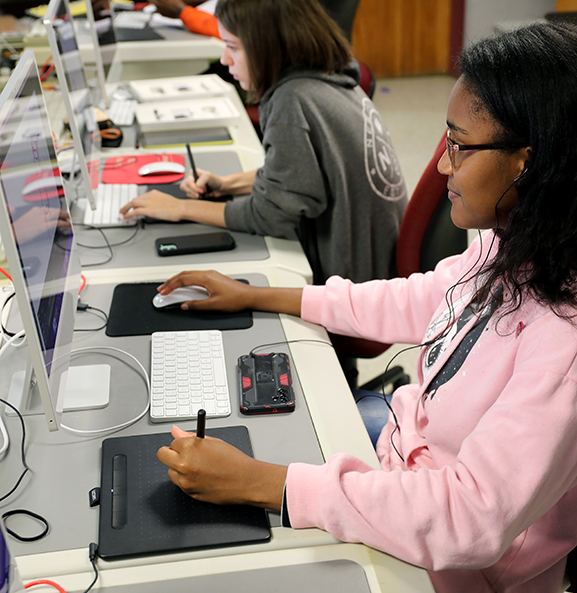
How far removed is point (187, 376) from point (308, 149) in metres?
0.65

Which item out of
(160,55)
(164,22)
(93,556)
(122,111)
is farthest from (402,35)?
(93,556)

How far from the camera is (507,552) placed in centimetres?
83

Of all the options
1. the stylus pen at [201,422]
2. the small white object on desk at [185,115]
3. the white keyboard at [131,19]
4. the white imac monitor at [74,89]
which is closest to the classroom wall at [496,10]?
the white keyboard at [131,19]

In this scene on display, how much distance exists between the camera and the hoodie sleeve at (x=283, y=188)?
4.69 ft

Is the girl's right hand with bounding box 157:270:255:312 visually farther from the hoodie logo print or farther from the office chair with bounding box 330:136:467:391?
the hoodie logo print

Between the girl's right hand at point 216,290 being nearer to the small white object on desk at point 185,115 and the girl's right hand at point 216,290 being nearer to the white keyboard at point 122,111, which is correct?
the small white object on desk at point 185,115

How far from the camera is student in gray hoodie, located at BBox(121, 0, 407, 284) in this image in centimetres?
143

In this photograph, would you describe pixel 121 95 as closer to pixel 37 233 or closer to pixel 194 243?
pixel 194 243

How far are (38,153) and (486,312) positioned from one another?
0.67 m

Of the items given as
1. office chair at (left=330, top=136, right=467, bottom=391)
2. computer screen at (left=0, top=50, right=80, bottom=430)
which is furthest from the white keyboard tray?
computer screen at (left=0, top=50, right=80, bottom=430)

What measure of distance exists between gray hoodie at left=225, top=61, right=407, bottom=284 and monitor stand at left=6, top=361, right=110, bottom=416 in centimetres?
58

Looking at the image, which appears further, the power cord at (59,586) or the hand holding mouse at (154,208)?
the hand holding mouse at (154,208)

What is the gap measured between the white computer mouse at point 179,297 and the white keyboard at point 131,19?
2.27 metres

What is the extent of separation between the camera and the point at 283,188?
144 centimetres
